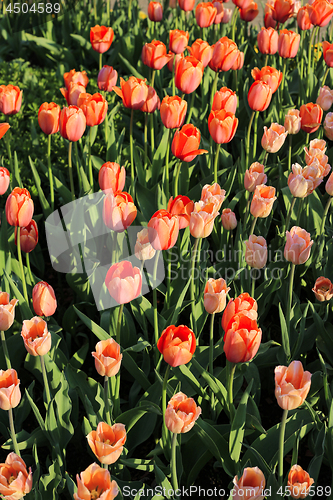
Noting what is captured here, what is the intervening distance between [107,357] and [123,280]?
0.69ft

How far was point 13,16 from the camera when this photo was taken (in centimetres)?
462

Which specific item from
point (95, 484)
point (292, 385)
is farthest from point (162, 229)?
point (95, 484)

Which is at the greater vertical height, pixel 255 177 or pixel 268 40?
pixel 268 40

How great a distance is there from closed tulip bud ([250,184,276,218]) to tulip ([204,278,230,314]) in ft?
1.44

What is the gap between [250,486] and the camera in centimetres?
101

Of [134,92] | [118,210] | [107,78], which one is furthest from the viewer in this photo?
[107,78]

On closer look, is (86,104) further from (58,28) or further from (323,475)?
(58,28)

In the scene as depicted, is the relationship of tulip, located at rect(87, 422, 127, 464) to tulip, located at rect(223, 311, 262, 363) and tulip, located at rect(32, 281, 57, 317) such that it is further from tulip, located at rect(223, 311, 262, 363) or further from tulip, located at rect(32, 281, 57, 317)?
tulip, located at rect(32, 281, 57, 317)

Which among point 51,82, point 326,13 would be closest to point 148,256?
point 326,13

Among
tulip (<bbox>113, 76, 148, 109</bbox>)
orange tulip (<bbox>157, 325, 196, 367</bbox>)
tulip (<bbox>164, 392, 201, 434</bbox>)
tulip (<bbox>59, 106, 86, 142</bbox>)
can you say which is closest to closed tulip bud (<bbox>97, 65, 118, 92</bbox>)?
tulip (<bbox>113, 76, 148, 109</bbox>)

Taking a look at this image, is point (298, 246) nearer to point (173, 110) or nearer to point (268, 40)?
point (173, 110)

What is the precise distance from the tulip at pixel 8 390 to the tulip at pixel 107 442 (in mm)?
231

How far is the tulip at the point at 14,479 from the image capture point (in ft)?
3.27

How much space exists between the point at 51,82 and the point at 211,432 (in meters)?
3.39
